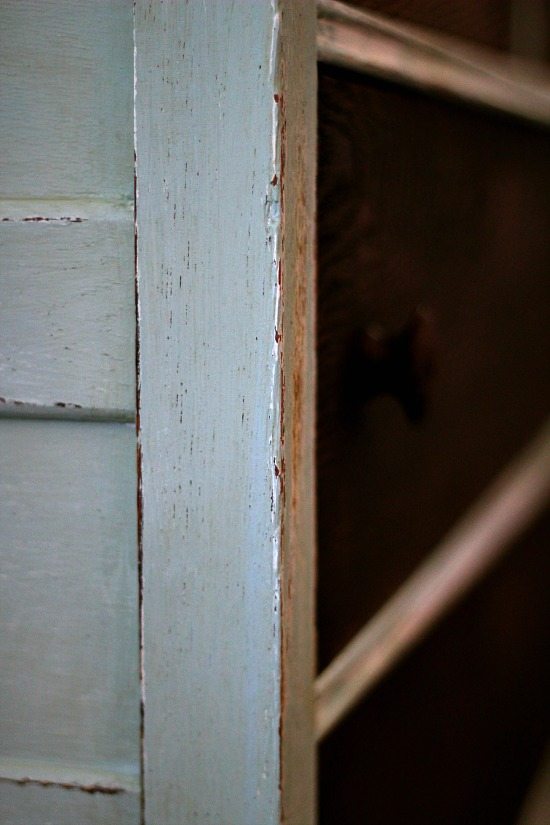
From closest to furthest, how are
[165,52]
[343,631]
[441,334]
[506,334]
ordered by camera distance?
1. [165,52]
2. [343,631]
3. [441,334]
4. [506,334]

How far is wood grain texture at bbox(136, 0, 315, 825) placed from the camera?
411 mm

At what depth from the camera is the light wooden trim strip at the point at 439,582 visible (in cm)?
58

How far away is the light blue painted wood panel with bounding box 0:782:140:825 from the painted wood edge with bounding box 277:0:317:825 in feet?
0.34

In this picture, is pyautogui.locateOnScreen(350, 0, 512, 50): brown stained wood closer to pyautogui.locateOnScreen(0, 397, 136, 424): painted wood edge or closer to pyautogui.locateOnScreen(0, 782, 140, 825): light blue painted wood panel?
pyautogui.locateOnScreen(0, 397, 136, 424): painted wood edge

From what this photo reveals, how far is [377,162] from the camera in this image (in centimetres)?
62

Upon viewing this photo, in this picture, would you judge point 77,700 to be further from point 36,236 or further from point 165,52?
point 165,52

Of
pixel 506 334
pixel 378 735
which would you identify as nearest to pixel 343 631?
pixel 378 735

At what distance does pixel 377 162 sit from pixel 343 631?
385 mm

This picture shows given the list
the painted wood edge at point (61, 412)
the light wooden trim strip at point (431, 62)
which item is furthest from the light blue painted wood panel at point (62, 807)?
the light wooden trim strip at point (431, 62)

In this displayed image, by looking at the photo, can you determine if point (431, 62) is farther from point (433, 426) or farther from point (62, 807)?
point (62, 807)

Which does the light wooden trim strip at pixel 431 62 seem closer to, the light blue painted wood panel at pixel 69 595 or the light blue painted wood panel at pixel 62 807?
the light blue painted wood panel at pixel 69 595

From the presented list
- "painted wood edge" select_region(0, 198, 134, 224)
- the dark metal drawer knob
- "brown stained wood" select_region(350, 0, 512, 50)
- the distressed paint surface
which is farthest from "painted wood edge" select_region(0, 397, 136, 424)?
"brown stained wood" select_region(350, 0, 512, 50)

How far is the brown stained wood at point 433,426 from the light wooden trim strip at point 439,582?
0.02m

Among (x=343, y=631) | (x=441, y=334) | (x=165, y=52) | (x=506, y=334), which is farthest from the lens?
(x=506, y=334)
